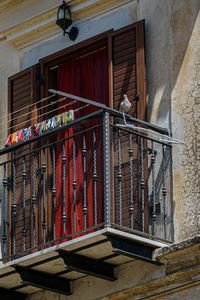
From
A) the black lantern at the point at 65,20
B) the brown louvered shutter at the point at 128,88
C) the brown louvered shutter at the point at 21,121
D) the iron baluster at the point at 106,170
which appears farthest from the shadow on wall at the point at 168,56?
the brown louvered shutter at the point at 21,121

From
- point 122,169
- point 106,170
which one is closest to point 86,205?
point 122,169

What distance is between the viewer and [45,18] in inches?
544

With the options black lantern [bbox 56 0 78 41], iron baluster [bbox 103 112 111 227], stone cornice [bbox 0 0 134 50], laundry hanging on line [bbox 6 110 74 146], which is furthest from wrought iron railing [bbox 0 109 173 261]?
stone cornice [bbox 0 0 134 50]

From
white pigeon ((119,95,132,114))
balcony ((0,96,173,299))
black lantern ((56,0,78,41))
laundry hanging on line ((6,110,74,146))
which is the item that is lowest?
balcony ((0,96,173,299))

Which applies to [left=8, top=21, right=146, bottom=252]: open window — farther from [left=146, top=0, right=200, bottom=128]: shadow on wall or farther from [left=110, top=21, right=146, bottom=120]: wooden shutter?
[left=146, top=0, right=200, bottom=128]: shadow on wall

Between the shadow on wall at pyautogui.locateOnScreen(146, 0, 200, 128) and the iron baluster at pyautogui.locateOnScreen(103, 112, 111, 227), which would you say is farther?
the shadow on wall at pyautogui.locateOnScreen(146, 0, 200, 128)

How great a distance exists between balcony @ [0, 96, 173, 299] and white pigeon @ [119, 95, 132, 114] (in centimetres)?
13

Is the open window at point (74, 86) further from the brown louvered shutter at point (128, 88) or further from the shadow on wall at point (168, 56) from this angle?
the shadow on wall at point (168, 56)

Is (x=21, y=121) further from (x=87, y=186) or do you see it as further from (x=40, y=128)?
(x=87, y=186)

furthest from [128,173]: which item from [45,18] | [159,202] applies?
[45,18]

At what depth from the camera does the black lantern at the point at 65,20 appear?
44.3ft

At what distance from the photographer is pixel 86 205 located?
1250cm

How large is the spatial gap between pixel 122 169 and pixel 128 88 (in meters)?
0.98

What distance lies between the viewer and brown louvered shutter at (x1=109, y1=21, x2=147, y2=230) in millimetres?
11938
